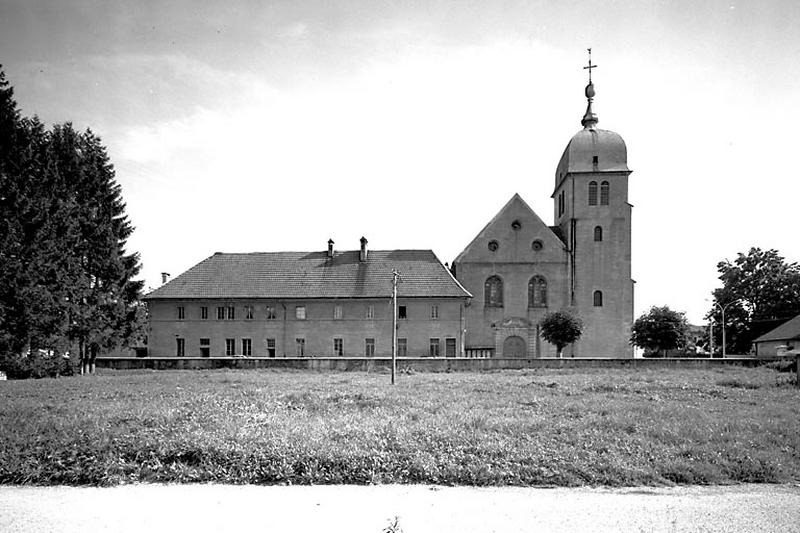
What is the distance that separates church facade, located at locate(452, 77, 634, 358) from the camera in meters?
50.6

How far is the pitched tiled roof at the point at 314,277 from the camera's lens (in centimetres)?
4931

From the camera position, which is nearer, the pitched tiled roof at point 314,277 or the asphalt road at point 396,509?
the asphalt road at point 396,509

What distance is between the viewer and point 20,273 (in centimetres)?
2870

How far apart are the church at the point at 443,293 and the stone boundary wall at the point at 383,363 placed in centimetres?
1142

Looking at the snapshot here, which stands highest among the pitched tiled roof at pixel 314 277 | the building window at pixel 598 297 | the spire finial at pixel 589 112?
the spire finial at pixel 589 112

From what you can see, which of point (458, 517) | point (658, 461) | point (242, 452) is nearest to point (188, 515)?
point (242, 452)

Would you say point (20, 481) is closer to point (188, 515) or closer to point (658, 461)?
point (188, 515)

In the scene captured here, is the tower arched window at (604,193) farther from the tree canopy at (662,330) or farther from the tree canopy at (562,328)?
the tree canopy at (562,328)

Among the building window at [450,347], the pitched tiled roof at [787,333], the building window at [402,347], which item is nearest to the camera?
the building window at [450,347]

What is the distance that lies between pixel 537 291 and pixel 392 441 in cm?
4261

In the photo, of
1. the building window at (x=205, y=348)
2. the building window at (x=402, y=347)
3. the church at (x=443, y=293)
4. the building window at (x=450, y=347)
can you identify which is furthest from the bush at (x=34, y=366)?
the building window at (x=450, y=347)

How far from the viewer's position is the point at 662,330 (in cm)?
4956

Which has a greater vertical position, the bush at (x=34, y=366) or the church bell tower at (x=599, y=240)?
the church bell tower at (x=599, y=240)

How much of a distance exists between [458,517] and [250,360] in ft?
102
